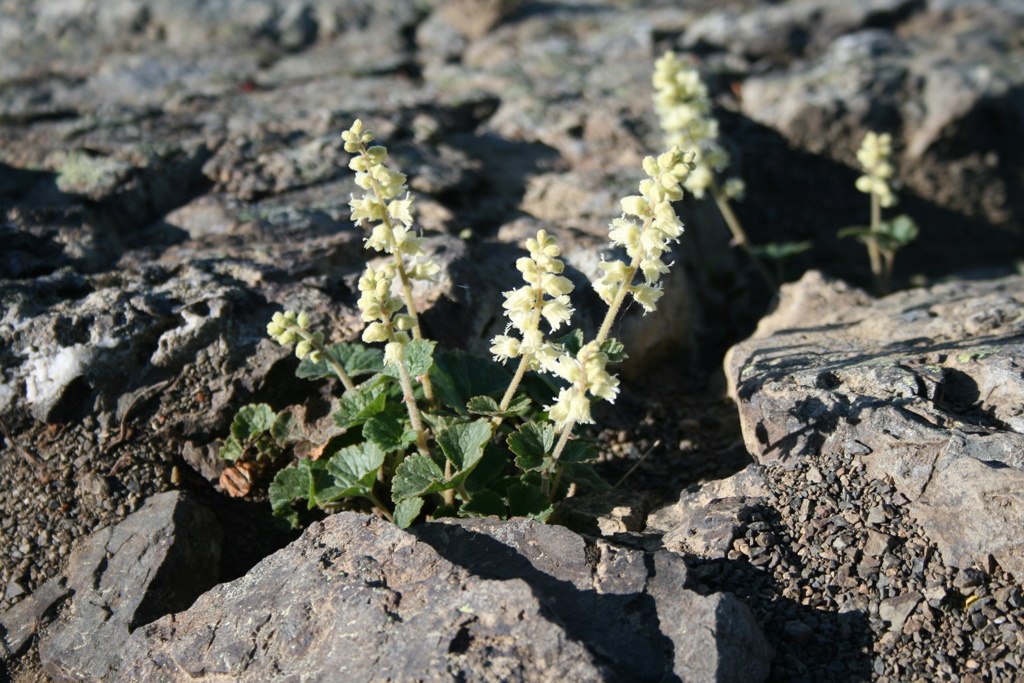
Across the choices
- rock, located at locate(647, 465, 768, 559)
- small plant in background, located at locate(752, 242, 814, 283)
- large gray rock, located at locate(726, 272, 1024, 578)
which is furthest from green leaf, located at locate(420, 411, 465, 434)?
small plant in background, located at locate(752, 242, 814, 283)

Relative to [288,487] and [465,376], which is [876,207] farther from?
[288,487]

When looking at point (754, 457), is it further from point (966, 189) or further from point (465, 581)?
point (966, 189)

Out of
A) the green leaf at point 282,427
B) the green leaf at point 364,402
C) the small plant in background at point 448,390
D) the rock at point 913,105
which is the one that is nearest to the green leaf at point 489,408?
the small plant in background at point 448,390

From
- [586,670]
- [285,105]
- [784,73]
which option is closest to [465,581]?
[586,670]

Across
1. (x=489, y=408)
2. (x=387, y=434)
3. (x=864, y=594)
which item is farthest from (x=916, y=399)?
(x=387, y=434)

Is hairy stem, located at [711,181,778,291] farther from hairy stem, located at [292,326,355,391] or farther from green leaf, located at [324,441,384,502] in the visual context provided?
green leaf, located at [324,441,384,502]

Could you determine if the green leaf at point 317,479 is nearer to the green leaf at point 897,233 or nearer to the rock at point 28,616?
the rock at point 28,616

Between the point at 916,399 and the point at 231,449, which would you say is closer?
the point at 916,399
